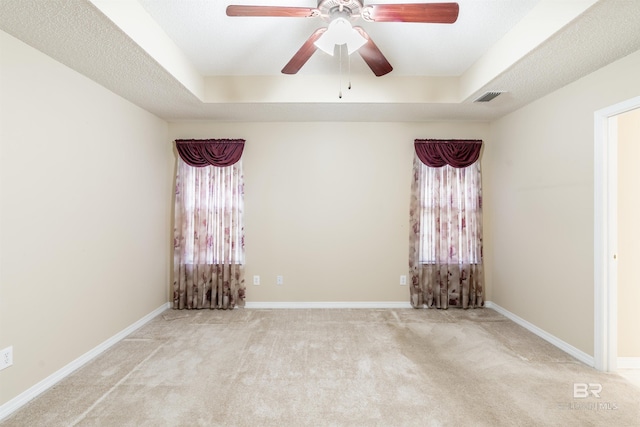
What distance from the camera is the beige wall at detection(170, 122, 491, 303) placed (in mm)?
3820

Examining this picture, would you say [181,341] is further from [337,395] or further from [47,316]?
[337,395]

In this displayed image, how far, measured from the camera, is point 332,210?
151 inches

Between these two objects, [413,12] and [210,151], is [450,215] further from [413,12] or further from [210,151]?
[210,151]

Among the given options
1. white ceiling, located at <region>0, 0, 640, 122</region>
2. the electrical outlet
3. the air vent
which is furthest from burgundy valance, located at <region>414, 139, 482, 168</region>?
the electrical outlet

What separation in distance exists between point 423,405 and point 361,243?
213 cm

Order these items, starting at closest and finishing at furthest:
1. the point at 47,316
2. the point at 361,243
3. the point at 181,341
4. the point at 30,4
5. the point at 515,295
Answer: the point at 30,4 → the point at 47,316 → the point at 181,341 → the point at 515,295 → the point at 361,243

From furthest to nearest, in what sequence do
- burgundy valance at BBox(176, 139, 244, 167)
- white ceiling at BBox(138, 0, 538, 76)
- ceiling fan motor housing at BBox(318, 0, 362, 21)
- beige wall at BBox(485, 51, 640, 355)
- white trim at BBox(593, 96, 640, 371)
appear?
burgundy valance at BBox(176, 139, 244, 167), beige wall at BBox(485, 51, 640, 355), white trim at BBox(593, 96, 640, 371), white ceiling at BBox(138, 0, 538, 76), ceiling fan motor housing at BBox(318, 0, 362, 21)

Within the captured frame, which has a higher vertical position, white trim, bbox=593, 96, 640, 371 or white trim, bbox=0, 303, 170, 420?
white trim, bbox=593, 96, 640, 371

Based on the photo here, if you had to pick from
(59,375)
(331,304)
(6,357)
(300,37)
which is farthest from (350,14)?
(59,375)

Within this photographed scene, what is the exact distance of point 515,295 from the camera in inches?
133

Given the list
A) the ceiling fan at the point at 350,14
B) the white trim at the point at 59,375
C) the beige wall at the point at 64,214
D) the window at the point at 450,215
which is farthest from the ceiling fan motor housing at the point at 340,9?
the white trim at the point at 59,375

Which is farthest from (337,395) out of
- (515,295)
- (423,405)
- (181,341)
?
(515,295)

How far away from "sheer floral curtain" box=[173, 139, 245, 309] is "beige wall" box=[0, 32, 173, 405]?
0.44 metres

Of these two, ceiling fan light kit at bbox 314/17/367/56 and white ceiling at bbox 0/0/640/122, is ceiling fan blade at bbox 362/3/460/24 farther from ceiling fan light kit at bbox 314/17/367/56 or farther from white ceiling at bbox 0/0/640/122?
white ceiling at bbox 0/0/640/122
